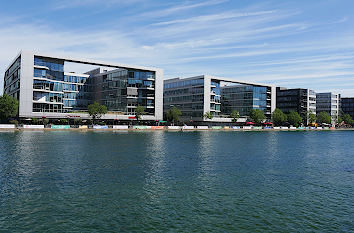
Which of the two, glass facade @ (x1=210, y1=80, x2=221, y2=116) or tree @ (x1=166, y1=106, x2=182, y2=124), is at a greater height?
glass facade @ (x1=210, y1=80, x2=221, y2=116)

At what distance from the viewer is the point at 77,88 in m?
175

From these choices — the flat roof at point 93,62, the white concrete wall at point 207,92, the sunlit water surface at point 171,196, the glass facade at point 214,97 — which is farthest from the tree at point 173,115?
the sunlit water surface at point 171,196

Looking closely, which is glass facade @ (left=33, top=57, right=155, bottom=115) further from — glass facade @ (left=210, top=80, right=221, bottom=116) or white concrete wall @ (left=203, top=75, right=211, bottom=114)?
glass facade @ (left=210, top=80, right=221, bottom=116)

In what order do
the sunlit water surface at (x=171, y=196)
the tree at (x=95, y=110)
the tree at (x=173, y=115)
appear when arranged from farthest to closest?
the tree at (x=173, y=115), the tree at (x=95, y=110), the sunlit water surface at (x=171, y=196)

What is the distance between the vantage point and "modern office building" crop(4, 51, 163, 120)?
126m

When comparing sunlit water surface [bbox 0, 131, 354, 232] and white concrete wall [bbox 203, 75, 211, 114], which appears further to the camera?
white concrete wall [bbox 203, 75, 211, 114]

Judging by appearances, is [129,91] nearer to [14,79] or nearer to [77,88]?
[77,88]

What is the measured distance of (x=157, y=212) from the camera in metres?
24.0

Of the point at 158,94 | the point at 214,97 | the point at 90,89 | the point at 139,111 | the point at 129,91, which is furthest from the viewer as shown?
the point at 214,97

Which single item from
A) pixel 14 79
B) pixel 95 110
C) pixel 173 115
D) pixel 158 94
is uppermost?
pixel 14 79

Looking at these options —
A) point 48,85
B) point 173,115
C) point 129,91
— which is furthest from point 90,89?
point 173,115

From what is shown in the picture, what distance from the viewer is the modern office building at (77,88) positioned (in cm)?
12625

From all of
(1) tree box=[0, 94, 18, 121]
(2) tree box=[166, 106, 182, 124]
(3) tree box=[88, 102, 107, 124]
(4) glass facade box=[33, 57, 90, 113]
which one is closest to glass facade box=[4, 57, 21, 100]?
(4) glass facade box=[33, 57, 90, 113]

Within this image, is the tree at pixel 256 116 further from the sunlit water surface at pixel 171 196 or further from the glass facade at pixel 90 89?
the sunlit water surface at pixel 171 196
